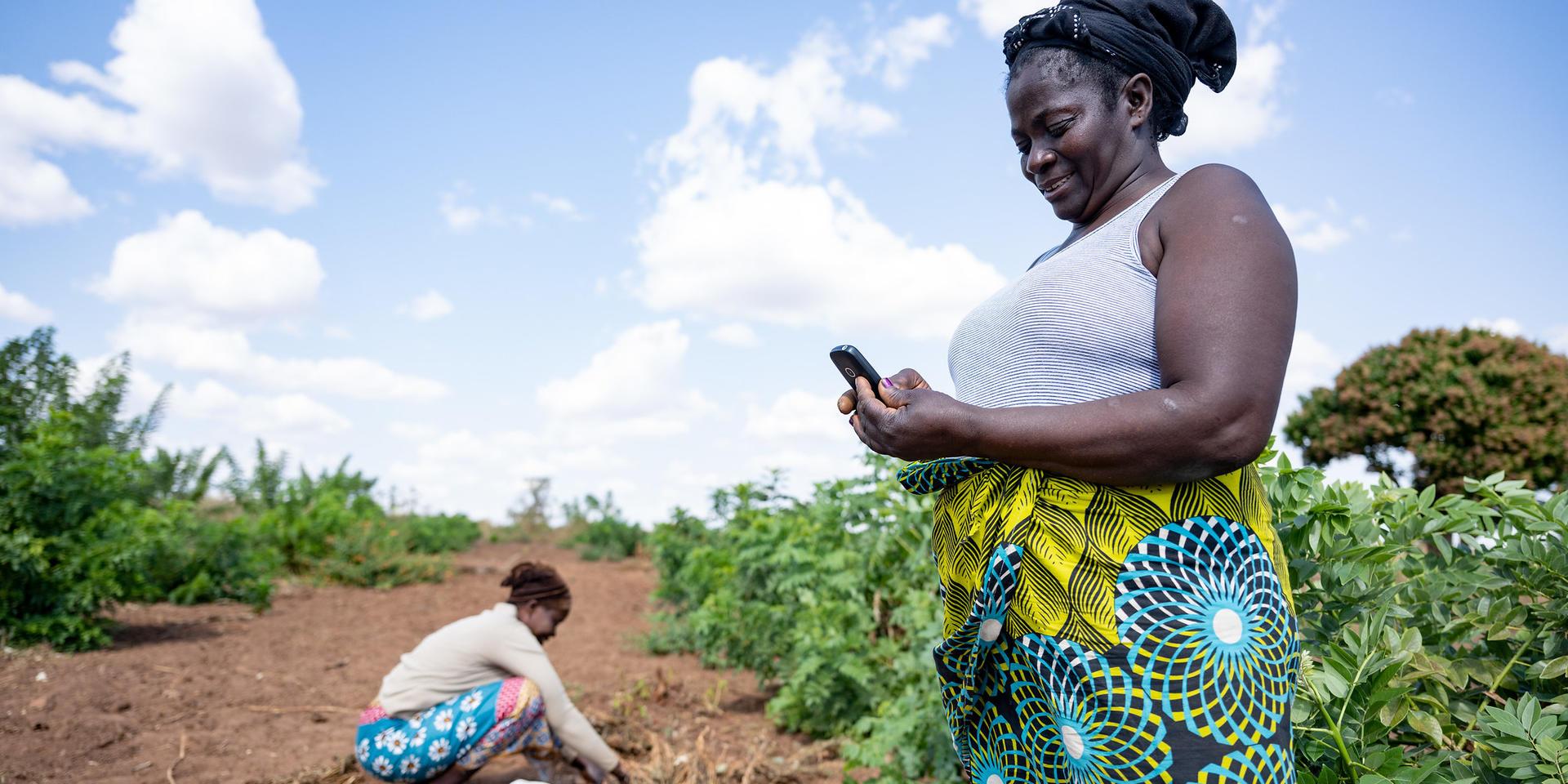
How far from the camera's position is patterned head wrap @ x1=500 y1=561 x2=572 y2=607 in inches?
173

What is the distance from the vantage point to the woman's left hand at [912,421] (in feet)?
4.16

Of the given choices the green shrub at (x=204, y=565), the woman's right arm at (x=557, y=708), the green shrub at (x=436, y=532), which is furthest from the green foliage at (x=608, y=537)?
the woman's right arm at (x=557, y=708)

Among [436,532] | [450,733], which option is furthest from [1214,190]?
[436,532]

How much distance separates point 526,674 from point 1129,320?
352cm

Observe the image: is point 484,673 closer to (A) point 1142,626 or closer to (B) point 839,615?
(B) point 839,615

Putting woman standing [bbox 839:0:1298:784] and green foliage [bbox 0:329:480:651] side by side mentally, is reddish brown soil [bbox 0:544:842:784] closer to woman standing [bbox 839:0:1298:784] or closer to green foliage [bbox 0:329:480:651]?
green foliage [bbox 0:329:480:651]

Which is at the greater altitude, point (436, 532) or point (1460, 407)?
point (1460, 407)

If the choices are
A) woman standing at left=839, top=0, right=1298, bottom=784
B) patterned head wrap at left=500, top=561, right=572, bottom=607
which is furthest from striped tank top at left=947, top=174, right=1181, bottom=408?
patterned head wrap at left=500, top=561, right=572, bottom=607

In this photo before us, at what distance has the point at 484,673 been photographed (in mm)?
4246

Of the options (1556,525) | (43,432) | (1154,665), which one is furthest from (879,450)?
(43,432)

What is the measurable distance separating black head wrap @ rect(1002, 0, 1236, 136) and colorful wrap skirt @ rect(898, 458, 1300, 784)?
0.65 metres

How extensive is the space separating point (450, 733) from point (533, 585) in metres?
0.71

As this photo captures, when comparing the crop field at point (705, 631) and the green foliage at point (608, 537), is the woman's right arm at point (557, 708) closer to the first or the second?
the crop field at point (705, 631)

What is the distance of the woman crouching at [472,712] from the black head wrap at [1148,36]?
3.42 metres
